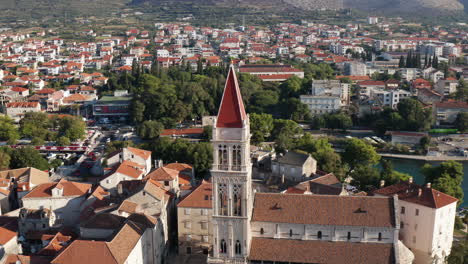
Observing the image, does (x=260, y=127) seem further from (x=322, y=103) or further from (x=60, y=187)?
(x=60, y=187)

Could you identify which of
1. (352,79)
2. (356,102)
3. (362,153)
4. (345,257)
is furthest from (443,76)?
(345,257)

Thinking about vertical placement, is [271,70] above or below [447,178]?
above

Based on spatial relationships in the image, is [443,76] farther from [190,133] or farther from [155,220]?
[155,220]

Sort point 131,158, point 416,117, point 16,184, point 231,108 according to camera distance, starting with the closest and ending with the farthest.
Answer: point 231,108, point 16,184, point 131,158, point 416,117

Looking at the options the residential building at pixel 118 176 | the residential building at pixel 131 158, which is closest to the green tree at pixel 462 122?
the residential building at pixel 131 158

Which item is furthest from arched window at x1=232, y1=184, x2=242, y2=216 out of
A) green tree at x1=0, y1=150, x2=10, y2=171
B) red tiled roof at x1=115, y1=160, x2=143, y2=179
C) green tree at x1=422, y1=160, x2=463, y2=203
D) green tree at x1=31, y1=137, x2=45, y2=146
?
green tree at x1=31, y1=137, x2=45, y2=146

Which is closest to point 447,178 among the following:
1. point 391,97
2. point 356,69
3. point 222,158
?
point 222,158
